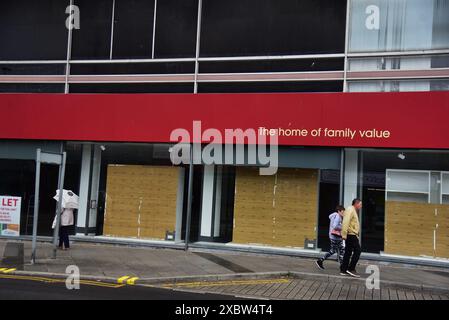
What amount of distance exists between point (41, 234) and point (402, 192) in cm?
1041

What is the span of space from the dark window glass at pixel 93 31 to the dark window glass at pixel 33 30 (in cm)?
43

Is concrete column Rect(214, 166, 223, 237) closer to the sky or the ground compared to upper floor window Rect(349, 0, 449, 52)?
closer to the ground

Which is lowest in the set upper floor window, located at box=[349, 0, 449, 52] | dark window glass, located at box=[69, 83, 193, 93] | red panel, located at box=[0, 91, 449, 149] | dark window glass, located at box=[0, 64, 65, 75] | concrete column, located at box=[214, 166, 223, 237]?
concrete column, located at box=[214, 166, 223, 237]

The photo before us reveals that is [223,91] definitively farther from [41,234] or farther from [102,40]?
[41,234]

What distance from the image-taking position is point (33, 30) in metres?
15.5

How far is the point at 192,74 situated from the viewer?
14.1 meters

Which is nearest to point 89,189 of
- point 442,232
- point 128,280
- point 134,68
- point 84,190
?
point 84,190

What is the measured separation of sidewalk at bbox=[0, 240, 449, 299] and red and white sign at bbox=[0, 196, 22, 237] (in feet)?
6.63

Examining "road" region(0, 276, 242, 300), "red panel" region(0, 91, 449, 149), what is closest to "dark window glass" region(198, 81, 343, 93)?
"red panel" region(0, 91, 449, 149)

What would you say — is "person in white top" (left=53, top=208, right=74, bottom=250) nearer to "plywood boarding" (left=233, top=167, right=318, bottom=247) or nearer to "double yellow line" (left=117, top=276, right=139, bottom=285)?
"double yellow line" (left=117, top=276, right=139, bottom=285)

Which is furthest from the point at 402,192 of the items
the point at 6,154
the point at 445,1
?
the point at 6,154

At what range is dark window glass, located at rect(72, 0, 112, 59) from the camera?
15.0 meters

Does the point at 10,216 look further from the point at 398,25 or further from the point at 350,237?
the point at 398,25

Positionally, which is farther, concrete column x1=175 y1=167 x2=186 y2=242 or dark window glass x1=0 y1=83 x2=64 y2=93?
dark window glass x1=0 y1=83 x2=64 y2=93
